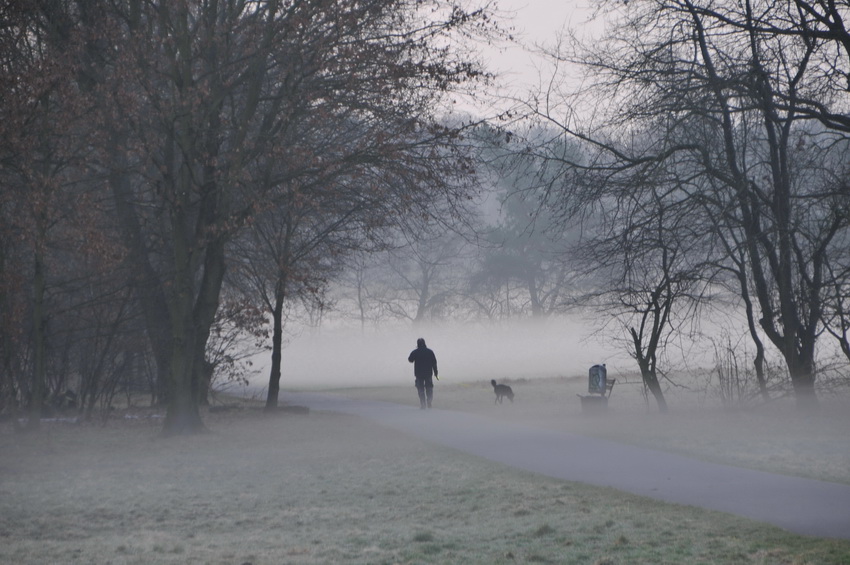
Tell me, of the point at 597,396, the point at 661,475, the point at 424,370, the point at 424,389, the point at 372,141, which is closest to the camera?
the point at 661,475

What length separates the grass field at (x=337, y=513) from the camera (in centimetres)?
680

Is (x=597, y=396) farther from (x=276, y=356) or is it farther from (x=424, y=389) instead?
(x=276, y=356)

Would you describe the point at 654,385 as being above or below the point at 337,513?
above

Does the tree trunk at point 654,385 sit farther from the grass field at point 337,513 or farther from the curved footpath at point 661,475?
the grass field at point 337,513

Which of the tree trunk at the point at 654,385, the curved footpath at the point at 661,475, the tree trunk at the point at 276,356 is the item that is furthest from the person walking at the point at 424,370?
the tree trunk at the point at 654,385

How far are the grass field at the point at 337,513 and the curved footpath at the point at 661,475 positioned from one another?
429 millimetres

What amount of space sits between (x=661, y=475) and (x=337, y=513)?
12.6ft

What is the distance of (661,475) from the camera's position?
10438 millimetres

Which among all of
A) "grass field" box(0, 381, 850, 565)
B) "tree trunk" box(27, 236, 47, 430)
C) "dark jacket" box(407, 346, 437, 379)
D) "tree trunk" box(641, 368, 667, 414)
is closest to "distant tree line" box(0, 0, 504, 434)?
"tree trunk" box(27, 236, 47, 430)

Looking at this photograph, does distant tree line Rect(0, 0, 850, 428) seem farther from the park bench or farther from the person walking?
the person walking

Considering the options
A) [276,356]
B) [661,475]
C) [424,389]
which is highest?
[276,356]

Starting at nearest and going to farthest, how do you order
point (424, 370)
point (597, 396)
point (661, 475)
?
point (661, 475)
point (597, 396)
point (424, 370)

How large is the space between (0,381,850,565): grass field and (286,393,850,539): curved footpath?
429 mm

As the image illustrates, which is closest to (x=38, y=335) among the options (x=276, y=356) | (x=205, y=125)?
(x=205, y=125)
